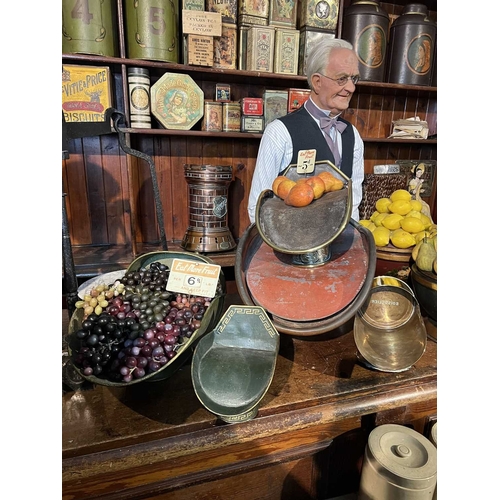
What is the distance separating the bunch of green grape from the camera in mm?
777

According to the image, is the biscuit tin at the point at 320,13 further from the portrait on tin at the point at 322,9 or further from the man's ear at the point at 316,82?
the man's ear at the point at 316,82

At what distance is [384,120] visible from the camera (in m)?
2.71

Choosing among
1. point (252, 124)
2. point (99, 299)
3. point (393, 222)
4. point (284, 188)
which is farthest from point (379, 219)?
point (252, 124)

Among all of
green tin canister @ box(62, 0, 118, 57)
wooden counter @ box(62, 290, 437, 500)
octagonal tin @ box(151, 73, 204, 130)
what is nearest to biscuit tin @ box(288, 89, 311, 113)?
octagonal tin @ box(151, 73, 204, 130)

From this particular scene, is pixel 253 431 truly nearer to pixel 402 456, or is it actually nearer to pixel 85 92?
pixel 402 456

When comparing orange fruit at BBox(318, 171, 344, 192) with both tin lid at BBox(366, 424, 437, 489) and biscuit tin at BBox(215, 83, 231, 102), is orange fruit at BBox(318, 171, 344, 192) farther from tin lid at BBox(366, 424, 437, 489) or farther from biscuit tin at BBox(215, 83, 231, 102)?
biscuit tin at BBox(215, 83, 231, 102)

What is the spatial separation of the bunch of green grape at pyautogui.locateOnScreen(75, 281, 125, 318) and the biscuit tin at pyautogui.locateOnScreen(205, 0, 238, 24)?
178 cm

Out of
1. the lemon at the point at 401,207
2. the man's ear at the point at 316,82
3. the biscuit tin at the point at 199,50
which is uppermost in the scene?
the biscuit tin at the point at 199,50

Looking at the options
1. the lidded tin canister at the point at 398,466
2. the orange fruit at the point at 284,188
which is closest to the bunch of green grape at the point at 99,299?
the orange fruit at the point at 284,188

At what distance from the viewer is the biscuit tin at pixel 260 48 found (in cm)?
201

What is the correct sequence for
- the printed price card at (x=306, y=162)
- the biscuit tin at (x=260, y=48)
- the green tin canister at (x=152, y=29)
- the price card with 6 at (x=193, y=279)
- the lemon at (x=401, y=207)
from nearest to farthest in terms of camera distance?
1. the price card with 6 at (x=193, y=279)
2. the printed price card at (x=306, y=162)
3. the lemon at (x=401, y=207)
4. the green tin canister at (x=152, y=29)
5. the biscuit tin at (x=260, y=48)

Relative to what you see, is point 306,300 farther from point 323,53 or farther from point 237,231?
point 237,231

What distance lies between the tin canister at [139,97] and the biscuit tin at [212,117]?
33 centimetres

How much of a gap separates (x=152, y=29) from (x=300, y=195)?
1.54m
